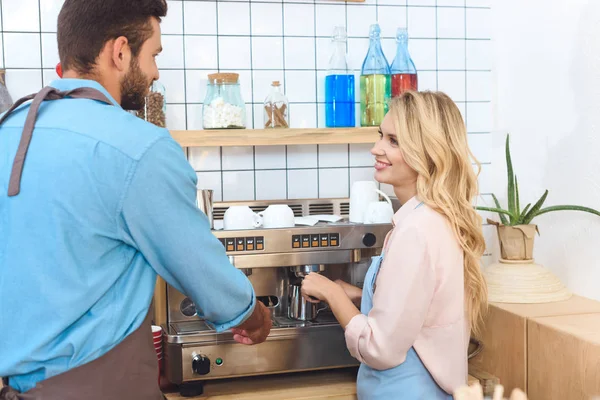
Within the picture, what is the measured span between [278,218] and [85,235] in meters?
0.99

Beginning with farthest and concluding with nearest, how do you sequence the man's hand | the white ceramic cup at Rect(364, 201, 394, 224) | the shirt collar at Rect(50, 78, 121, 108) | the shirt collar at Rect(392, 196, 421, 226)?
the white ceramic cup at Rect(364, 201, 394, 224)
the shirt collar at Rect(392, 196, 421, 226)
the man's hand
the shirt collar at Rect(50, 78, 121, 108)

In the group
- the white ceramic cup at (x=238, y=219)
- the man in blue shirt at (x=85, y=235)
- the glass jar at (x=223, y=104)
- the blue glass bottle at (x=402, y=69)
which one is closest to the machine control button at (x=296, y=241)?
the white ceramic cup at (x=238, y=219)

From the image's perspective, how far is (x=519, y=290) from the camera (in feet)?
6.70

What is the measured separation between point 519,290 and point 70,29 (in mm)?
1419

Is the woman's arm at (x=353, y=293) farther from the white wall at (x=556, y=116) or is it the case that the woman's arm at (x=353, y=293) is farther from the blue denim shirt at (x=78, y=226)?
the blue denim shirt at (x=78, y=226)

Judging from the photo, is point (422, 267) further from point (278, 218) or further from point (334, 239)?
point (278, 218)

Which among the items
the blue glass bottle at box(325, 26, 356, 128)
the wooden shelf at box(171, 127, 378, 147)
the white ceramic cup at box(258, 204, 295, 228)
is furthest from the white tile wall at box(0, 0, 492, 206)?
the white ceramic cup at box(258, 204, 295, 228)

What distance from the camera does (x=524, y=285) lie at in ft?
6.69

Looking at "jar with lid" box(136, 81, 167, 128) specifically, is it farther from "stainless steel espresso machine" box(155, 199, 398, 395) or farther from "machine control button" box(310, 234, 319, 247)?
"machine control button" box(310, 234, 319, 247)

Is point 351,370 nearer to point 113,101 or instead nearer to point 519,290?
point 519,290

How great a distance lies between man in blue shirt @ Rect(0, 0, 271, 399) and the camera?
1.05m

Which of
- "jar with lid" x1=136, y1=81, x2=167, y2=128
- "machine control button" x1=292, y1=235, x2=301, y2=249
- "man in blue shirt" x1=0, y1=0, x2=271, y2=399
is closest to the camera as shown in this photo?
"man in blue shirt" x1=0, y1=0, x2=271, y2=399

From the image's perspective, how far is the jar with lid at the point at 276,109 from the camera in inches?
91.0

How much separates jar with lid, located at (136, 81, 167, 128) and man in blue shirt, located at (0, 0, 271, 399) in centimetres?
102
